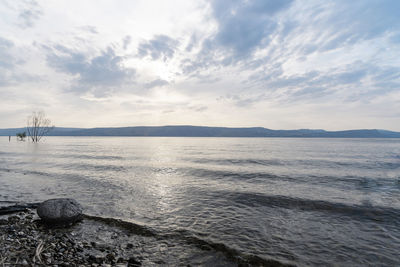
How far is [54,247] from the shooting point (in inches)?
279

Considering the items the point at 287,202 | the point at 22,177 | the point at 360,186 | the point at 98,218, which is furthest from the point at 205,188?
the point at 22,177

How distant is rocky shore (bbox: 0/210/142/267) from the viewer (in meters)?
6.26

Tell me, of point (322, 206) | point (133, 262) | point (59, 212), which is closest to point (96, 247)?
point (133, 262)

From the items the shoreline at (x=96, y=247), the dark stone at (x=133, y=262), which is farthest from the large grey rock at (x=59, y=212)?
the dark stone at (x=133, y=262)

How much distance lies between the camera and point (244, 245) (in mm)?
8086

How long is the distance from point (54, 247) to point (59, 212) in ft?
10.1

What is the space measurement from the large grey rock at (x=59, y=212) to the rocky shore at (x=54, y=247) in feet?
1.45

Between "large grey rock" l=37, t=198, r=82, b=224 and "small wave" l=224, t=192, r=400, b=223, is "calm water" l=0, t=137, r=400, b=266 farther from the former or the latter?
"large grey rock" l=37, t=198, r=82, b=224

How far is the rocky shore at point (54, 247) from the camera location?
20.5ft

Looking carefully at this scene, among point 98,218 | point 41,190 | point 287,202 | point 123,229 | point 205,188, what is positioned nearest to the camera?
point 123,229

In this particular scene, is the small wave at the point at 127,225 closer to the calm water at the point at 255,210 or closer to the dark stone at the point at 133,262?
the calm water at the point at 255,210

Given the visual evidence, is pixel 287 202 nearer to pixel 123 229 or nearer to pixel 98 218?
pixel 123 229

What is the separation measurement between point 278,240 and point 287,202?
19.7 ft

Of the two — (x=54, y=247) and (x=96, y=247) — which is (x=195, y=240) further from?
(x=54, y=247)
